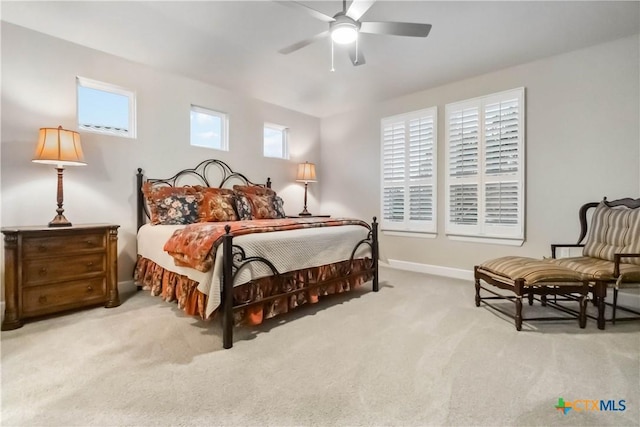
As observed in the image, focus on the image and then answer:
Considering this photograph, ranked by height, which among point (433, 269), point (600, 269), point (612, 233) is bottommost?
point (433, 269)

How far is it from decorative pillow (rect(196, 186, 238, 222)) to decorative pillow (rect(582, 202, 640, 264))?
3.80m

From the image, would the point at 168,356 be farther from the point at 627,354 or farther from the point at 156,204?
the point at 627,354

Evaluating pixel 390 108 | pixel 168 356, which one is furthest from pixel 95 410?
pixel 390 108

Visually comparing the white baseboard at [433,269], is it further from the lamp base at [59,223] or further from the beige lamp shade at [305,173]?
the lamp base at [59,223]

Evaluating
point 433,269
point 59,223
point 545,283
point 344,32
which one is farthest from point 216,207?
point 545,283

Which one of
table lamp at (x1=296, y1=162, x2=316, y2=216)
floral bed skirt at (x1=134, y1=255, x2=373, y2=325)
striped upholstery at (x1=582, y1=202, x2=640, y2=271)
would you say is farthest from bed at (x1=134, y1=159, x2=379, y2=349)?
striped upholstery at (x1=582, y1=202, x2=640, y2=271)

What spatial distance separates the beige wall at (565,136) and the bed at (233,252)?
1861 mm

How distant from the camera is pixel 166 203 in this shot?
3.38 meters

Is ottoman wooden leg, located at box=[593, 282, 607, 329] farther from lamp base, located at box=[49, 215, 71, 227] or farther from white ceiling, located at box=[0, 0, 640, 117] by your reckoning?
lamp base, located at box=[49, 215, 71, 227]

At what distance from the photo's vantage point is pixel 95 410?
1.46 m

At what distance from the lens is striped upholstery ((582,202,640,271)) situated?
262cm

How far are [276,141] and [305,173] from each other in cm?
82

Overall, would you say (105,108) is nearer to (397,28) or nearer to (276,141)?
(276,141)

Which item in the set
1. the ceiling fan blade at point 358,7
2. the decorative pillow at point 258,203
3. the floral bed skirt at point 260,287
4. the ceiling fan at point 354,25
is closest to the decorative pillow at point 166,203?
the floral bed skirt at point 260,287
